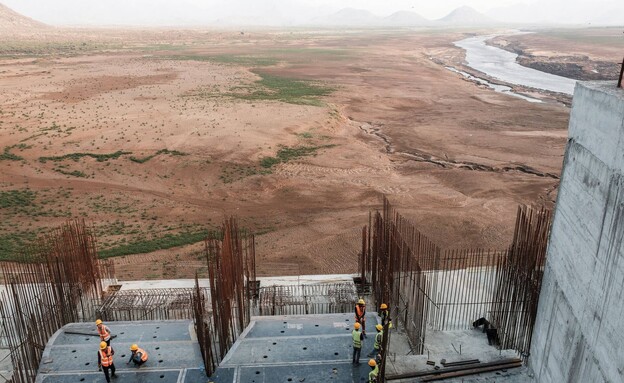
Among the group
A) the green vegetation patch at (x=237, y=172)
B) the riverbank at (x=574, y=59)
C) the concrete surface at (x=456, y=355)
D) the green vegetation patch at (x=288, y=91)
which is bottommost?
the concrete surface at (x=456, y=355)

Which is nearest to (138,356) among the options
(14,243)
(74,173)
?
(14,243)

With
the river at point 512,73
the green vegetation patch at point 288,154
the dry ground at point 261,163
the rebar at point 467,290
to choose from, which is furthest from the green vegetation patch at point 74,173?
the river at point 512,73

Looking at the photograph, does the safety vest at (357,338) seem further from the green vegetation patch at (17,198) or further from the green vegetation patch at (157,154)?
the green vegetation patch at (157,154)

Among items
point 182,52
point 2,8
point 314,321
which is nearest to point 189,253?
point 314,321

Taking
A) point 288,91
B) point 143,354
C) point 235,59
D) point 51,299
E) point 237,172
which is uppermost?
point 235,59

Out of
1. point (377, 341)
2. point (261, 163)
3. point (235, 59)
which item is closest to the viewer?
point (377, 341)

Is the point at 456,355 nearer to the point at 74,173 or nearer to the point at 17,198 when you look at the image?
the point at 17,198

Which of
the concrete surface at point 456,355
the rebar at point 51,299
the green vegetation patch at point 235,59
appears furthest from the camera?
the green vegetation patch at point 235,59
